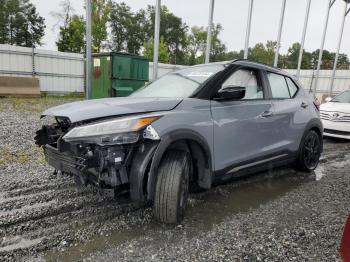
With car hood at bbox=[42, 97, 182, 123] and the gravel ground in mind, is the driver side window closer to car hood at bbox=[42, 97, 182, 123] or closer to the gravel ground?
car hood at bbox=[42, 97, 182, 123]

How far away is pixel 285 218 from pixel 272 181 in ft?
4.08

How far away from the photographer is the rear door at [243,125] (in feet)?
10.0

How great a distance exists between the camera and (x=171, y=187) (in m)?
2.59

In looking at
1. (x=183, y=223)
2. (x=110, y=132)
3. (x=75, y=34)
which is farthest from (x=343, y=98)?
(x=75, y=34)

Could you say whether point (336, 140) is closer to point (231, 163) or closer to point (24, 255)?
point (231, 163)

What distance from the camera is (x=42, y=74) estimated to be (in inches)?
629

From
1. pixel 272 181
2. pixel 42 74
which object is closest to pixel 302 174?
pixel 272 181

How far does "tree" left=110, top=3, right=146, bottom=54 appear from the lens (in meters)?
57.1

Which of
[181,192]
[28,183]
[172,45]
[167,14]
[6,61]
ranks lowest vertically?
[28,183]

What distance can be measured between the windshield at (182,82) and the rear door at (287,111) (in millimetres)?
989

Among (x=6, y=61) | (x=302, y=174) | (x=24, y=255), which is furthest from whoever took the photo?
(x=6, y=61)

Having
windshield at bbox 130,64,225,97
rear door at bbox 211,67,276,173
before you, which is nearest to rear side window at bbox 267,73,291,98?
rear door at bbox 211,67,276,173

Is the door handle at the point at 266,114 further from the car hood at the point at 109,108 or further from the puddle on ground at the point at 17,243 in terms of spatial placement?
the puddle on ground at the point at 17,243

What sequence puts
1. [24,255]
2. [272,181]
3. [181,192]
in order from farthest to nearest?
1. [272,181]
2. [181,192]
3. [24,255]
